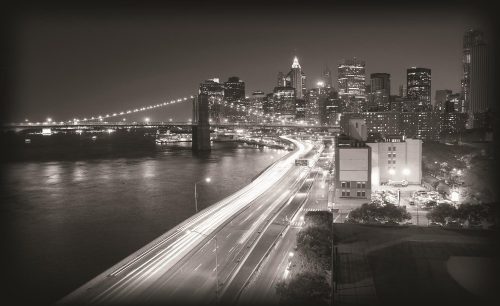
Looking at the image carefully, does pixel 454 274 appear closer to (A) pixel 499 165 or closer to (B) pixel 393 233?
(B) pixel 393 233

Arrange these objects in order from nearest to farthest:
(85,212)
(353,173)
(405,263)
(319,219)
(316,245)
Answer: (405,263), (316,245), (319,219), (353,173), (85,212)

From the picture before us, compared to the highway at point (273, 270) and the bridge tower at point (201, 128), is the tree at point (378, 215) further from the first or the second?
the bridge tower at point (201, 128)

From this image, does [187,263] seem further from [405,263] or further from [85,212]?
[85,212]

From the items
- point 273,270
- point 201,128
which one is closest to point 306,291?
point 273,270

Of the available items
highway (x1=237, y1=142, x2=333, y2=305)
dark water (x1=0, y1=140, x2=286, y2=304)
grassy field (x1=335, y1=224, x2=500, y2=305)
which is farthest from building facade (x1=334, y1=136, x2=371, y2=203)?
dark water (x1=0, y1=140, x2=286, y2=304)

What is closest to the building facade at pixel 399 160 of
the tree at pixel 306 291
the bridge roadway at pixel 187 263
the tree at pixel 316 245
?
the bridge roadway at pixel 187 263

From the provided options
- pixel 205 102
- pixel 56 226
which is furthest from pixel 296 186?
pixel 205 102

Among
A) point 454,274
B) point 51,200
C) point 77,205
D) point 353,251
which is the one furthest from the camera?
point 51,200
